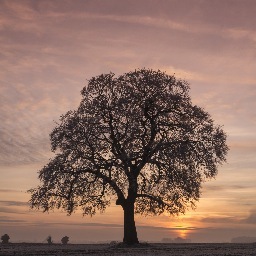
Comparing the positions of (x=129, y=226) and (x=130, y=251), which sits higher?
(x=129, y=226)

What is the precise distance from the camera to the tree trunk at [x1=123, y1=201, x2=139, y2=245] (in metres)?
40.7

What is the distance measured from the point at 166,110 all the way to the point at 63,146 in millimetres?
9957

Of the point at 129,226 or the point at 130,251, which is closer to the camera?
the point at 130,251

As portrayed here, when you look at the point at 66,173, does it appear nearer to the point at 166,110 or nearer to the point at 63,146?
the point at 63,146

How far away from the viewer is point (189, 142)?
133 feet

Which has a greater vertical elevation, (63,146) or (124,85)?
(124,85)

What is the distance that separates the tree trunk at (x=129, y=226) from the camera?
134 feet

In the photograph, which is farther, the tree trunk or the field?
the tree trunk

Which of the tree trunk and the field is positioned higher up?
the tree trunk

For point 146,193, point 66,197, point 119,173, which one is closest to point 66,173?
point 66,197

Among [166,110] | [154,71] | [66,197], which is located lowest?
[66,197]

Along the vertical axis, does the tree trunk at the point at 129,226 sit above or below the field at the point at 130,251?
above

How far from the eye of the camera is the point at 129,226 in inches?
1629

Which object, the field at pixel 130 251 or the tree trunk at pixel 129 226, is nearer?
the field at pixel 130 251
